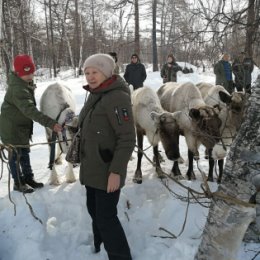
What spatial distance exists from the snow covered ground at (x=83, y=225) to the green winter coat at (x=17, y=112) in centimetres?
73

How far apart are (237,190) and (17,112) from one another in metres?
3.08

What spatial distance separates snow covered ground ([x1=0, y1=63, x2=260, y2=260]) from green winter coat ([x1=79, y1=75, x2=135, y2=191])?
41.9 inches

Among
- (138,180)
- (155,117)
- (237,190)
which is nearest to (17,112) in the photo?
(155,117)

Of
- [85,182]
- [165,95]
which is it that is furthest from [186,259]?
[165,95]

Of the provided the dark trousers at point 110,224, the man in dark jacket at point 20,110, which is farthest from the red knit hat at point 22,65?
the dark trousers at point 110,224

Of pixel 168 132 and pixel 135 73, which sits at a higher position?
pixel 135 73

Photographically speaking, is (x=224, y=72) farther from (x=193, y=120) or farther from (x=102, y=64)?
(x=102, y=64)

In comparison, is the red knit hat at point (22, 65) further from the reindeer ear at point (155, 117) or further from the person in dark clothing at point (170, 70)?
the person in dark clothing at point (170, 70)

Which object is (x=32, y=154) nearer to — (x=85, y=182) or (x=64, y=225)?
(x=64, y=225)

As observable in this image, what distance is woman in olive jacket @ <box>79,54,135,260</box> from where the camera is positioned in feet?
9.36

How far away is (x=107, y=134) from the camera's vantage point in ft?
9.56

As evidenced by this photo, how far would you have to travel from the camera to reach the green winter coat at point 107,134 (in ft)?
9.34

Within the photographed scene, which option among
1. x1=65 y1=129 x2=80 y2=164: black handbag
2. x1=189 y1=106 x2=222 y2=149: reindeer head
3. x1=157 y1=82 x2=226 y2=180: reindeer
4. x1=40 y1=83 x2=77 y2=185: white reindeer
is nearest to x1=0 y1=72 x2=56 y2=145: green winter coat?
x1=40 y1=83 x2=77 y2=185: white reindeer

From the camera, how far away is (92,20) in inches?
1387
